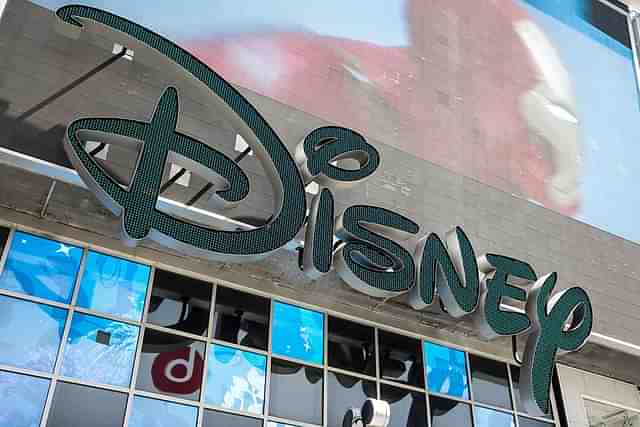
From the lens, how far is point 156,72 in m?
11.5

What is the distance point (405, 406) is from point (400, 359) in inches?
32.2

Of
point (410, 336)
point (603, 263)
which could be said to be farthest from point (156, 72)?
point (603, 263)

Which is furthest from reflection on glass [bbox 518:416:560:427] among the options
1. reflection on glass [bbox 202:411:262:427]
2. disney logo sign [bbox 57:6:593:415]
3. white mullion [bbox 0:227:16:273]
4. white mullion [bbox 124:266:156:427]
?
→ white mullion [bbox 0:227:16:273]

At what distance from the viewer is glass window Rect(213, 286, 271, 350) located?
10813mm

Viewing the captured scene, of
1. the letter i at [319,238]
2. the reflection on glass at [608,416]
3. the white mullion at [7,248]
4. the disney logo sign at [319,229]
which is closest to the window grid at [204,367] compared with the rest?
the white mullion at [7,248]

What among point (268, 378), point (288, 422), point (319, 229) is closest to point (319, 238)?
point (319, 229)

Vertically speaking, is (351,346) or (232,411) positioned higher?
(351,346)

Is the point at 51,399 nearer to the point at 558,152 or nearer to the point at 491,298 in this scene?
the point at 491,298

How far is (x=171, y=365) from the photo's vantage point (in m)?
10.1

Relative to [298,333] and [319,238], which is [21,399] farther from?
[319,238]

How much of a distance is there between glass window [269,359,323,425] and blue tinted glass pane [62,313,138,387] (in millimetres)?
2208

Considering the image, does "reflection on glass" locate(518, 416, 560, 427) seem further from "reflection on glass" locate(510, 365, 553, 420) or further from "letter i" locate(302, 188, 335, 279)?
"letter i" locate(302, 188, 335, 279)

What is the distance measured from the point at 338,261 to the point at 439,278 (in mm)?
1774

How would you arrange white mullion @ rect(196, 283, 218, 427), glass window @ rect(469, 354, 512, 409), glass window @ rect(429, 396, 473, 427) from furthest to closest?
glass window @ rect(469, 354, 512, 409) → glass window @ rect(429, 396, 473, 427) → white mullion @ rect(196, 283, 218, 427)
